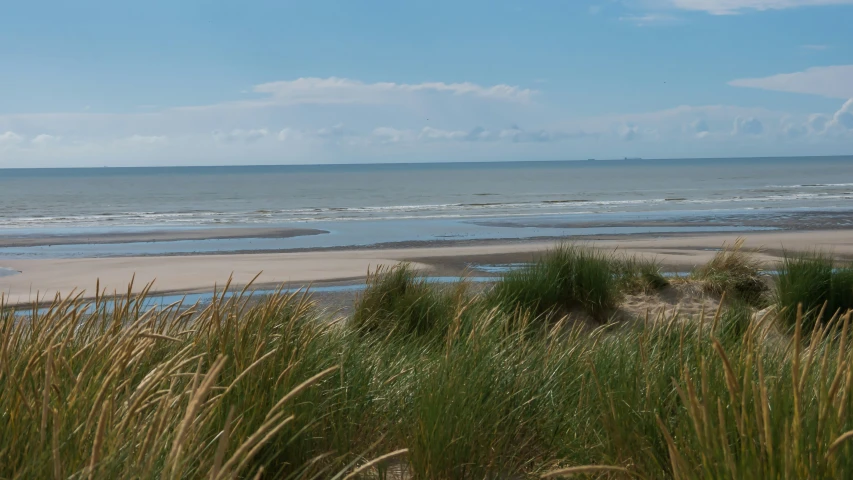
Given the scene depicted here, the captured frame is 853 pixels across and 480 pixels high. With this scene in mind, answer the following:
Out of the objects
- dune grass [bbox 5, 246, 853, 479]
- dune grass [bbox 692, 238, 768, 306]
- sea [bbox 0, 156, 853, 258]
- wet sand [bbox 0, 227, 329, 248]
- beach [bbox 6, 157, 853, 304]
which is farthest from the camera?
wet sand [bbox 0, 227, 329, 248]

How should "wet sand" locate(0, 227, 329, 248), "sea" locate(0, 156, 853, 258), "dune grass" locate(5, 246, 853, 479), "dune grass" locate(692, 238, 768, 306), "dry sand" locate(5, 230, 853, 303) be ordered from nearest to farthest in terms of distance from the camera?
"dune grass" locate(5, 246, 853, 479), "dune grass" locate(692, 238, 768, 306), "dry sand" locate(5, 230, 853, 303), "sea" locate(0, 156, 853, 258), "wet sand" locate(0, 227, 329, 248)

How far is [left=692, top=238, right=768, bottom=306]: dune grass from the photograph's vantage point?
33.6 feet

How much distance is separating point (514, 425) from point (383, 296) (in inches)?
161

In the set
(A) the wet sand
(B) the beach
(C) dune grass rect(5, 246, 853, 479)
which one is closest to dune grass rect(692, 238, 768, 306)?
(B) the beach

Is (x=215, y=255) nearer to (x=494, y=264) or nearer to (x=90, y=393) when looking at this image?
(x=494, y=264)

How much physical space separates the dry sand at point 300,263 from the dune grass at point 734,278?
524 centimetres

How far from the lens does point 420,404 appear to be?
3.47 m

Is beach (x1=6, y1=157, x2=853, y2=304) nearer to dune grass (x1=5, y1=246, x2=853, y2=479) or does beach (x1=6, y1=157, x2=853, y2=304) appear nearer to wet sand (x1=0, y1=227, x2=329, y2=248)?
wet sand (x1=0, y1=227, x2=329, y2=248)

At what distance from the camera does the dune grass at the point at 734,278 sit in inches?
403

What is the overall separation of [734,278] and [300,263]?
10.2 meters

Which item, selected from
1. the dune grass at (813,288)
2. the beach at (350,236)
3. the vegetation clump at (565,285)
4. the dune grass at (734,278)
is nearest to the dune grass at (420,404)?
the beach at (350,236)

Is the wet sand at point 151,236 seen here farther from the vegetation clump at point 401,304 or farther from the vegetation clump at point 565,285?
the vegetation clump at point 401,304

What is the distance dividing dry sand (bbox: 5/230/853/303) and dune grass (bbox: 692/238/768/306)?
17.2 ft

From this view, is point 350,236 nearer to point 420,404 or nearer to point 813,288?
point 813,288
